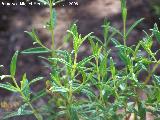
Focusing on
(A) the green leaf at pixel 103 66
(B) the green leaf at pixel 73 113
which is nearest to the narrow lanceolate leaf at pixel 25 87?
(B) the green leaf at pixel 73 113

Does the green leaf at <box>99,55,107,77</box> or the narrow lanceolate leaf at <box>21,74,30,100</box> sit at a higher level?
the green leaf at <box>99,55,107,77</box>

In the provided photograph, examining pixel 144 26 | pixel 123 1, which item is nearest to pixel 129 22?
pixel 144 26

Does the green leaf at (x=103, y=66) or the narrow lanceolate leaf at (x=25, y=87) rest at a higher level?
the green leaf at (x=103, y=66)

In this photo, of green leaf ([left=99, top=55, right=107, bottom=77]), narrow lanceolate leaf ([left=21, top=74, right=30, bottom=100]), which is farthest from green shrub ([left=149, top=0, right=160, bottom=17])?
narrow lanceolate leaf ([left=21, top=74, right=30, bottom=100])

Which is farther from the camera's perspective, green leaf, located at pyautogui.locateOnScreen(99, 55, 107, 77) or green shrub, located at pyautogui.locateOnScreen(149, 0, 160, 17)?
green shrub, located at pyautogui.locateOnScreen(149, 0, 160, 17)

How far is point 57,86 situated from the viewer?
1.70 metres

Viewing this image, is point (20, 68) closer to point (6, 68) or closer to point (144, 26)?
point (6, 68)

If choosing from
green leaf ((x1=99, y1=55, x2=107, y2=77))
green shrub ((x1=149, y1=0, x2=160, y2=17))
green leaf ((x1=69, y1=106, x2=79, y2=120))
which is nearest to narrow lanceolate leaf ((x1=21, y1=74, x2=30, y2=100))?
green leaf ((x1=69, y1=106, x2=79, y2=120))

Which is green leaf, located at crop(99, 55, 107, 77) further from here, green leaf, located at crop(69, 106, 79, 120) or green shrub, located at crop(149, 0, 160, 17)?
green shrub, located at crop(149, 0, 160, 17)

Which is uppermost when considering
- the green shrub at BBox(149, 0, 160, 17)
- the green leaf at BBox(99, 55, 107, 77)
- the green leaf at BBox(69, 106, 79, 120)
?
the green shrub at BBox(149, 0, 160, 17)

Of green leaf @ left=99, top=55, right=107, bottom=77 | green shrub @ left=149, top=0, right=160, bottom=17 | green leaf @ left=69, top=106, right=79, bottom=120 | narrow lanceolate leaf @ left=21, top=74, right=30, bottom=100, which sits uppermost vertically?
green shrub @ left=149, top=0, right=160, bottom=17

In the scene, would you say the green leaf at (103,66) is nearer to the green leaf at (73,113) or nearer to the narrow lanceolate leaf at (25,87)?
the green leaf at (73,113)

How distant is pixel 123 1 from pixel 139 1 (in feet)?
6.70

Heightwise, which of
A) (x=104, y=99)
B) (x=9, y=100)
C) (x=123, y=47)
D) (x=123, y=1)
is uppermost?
(x=123, y=1)
